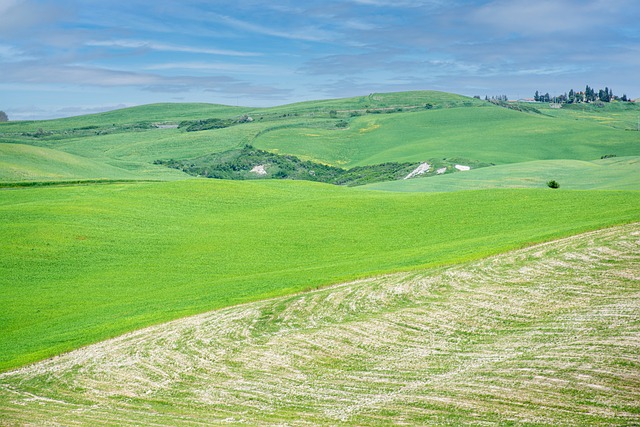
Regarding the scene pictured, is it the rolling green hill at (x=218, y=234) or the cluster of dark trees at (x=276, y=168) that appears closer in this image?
the rolling green hill at (x=218, y=234)

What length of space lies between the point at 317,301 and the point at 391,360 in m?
8.90

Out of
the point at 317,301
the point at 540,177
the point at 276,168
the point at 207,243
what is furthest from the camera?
the point at 276,168

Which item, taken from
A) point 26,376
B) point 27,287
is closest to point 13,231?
point 27,287

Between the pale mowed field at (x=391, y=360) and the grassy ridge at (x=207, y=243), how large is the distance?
3.64m

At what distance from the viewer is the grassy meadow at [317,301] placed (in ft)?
62.4

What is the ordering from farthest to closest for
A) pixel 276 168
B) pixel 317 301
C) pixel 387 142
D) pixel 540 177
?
pixel 387 142, pixel 276 168, pixel 540 177, pixel 317 301

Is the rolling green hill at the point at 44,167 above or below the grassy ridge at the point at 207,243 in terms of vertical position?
above

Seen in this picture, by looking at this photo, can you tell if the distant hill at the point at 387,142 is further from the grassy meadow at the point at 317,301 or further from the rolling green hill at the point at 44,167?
the grassy meadow at the point at 317,301

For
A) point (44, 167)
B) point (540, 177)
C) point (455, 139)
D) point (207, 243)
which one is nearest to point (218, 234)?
point (207, 243)

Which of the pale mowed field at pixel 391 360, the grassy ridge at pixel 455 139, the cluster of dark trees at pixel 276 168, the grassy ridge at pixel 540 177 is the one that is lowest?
the pale mowed field at pixel 391 360

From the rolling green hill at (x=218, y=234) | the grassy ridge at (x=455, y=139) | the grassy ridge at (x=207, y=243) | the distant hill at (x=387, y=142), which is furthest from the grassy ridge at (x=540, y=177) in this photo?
the grassy ridge at (x=455, y=139)

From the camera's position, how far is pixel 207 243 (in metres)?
48.0

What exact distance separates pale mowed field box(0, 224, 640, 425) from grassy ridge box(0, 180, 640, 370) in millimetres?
3642

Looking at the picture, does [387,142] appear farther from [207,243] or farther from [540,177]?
[207,243]
